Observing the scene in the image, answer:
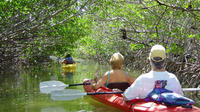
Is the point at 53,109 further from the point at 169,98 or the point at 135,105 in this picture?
the point at 169,98

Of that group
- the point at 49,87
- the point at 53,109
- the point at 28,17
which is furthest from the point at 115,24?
the point at 53,109

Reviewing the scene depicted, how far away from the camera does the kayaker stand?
489 centimetres

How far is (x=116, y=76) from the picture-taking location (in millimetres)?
4957

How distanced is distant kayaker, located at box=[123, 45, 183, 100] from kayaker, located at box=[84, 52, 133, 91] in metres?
1.32

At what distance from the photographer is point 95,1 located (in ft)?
29.8

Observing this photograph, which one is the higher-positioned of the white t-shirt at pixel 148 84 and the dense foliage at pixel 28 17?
the dense foliage at pixel 28 17

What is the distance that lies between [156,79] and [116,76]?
1.54 metres

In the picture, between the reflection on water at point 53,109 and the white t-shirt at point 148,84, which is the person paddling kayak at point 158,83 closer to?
the white t-shirt at point 148,84

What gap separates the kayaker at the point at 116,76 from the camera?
489cm

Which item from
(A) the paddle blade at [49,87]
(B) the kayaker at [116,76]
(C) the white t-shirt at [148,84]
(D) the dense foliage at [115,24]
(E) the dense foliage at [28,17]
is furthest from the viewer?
(E) the dense foliage at [28,17]

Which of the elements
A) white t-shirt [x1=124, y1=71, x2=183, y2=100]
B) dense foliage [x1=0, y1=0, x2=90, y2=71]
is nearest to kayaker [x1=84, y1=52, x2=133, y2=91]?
white t-shirt [x1=124, y1=71, x2=183, y2=100]

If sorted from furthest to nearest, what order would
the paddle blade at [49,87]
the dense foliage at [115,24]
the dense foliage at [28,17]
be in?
the dense foliage at [28,17] < the dense foliage at [115,24] < the paddle blade at [49,87]

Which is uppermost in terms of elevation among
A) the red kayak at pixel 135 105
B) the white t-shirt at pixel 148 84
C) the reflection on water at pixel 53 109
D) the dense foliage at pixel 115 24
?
the dense foliage at pixel 115 24

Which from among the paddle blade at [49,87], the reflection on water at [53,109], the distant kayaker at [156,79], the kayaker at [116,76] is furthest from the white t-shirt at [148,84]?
the paddle blade at [49,87]
